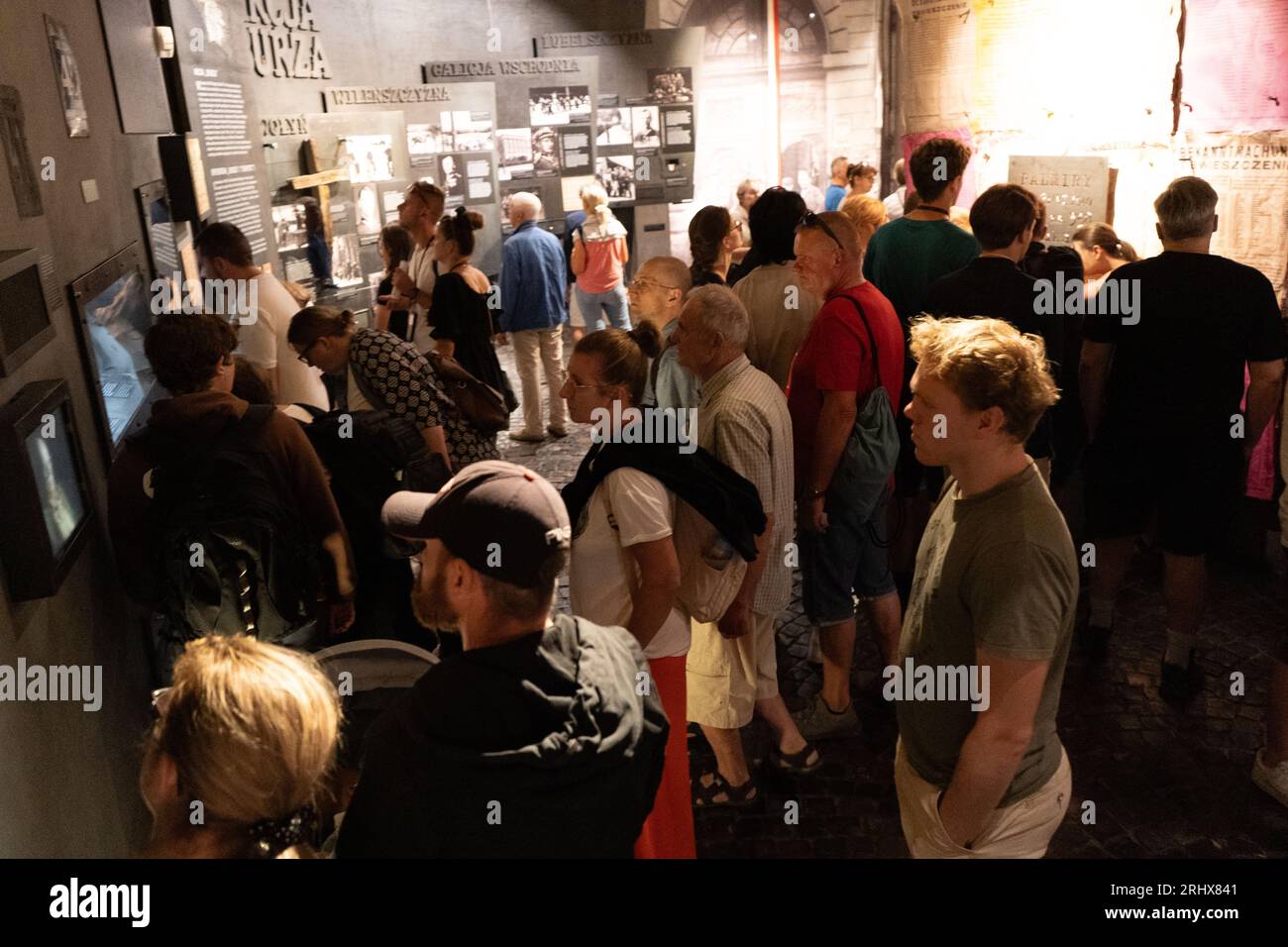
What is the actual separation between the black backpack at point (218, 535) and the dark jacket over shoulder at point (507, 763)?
1.29m

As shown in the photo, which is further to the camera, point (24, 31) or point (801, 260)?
point (801, 260)

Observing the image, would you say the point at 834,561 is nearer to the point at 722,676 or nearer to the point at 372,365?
the point at 722,676

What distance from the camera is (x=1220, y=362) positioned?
382cm

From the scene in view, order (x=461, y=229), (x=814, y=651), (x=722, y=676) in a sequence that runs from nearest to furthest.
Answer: (x=722, y=676) → (x=814, y=651) → (x=461, y=229)

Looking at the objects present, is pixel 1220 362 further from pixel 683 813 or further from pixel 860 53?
pixel 860 53

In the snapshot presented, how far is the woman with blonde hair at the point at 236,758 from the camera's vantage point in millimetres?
1352

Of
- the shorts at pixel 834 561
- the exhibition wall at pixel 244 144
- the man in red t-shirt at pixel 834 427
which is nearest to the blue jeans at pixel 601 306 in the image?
the exhibition wall at pixel 244 144

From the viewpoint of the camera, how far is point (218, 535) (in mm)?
2592

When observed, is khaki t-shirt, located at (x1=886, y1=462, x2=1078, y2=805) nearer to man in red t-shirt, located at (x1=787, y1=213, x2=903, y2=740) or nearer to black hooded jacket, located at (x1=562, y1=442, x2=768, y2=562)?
black hooded jacket, located at (x1=562, y1=442, x2=768, y2=562)

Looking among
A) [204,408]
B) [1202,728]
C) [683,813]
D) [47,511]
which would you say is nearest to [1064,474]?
[1202,728]

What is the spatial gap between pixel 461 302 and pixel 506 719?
460 cm

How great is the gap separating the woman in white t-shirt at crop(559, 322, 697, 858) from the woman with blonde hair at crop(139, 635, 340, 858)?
3.65ft

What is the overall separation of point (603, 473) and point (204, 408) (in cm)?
104
